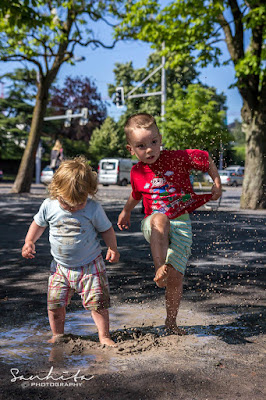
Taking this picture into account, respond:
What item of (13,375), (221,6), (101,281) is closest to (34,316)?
(101,281)

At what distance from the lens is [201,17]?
1647cm

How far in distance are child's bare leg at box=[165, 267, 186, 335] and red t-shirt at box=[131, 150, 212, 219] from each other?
45 cm

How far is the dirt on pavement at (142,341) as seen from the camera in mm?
2930

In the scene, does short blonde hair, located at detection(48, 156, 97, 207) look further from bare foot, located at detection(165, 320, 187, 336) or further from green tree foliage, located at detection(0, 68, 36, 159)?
green tree foliage, located at detection(0, 68, 36, 159)

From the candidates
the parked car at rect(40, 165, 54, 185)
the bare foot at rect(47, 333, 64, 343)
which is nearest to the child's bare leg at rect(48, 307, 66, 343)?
the bare foot at rect(47, 333, 64, 343)

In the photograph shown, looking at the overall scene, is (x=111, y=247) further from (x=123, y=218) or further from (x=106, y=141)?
(x=106, y=141)

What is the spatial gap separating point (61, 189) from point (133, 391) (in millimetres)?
1413

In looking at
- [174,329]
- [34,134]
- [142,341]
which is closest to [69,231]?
[142,341]

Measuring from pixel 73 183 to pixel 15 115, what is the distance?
1691 inches

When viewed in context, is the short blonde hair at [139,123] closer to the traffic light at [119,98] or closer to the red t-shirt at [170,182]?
the red t-shirt at [170,182]

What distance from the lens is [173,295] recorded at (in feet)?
13.3

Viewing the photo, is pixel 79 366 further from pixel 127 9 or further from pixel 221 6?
pixel 127 9

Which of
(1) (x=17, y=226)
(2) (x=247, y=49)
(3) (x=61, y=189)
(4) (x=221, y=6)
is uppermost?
(4) (x=221, y=6)

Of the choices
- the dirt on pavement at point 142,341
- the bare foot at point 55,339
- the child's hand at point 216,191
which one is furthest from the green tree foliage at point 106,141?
Answer: the bare foot at point 55,339
